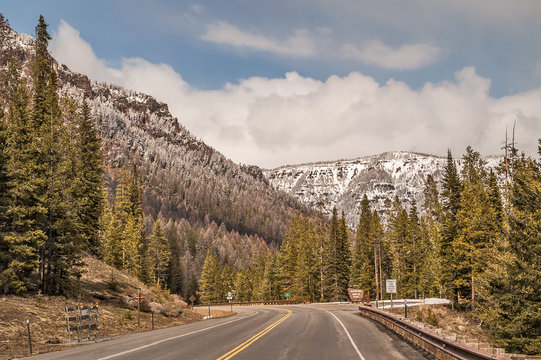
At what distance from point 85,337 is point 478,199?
3733 cm

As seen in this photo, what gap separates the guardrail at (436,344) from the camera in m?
9.76

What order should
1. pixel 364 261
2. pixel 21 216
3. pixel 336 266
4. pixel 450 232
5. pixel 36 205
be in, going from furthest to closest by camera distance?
1. pixel 364 261
2. pixel 336 266
3. pixel 450 232
4. pixel 36 205
5. pixel 21 216

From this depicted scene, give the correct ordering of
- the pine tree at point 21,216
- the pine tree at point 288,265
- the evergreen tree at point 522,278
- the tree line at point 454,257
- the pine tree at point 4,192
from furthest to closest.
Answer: the pine tree at point 288,265, the tree line at point 454,257, the pine tree at point 4,192, the pine tree at point 21,216, the evergreen tree at point 522,278

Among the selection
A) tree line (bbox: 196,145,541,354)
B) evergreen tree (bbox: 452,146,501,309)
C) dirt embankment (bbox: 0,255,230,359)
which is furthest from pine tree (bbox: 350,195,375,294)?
dirt embankment (bbox: 0,255,230,359)

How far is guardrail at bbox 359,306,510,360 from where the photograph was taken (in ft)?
32.0

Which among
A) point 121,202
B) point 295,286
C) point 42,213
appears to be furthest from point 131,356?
point 295,286

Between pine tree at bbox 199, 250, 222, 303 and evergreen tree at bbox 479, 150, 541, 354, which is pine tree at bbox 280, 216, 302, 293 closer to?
pine tree at bbox 199, 250, 222, 303

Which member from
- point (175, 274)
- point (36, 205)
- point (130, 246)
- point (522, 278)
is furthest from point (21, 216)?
point (175, 274)

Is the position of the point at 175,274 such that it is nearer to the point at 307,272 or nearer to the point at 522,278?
the point at 307,272

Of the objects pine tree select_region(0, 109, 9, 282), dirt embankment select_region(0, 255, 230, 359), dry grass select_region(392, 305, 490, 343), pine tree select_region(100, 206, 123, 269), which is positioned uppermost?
pine tree select_region(0, 109, 9, 282)

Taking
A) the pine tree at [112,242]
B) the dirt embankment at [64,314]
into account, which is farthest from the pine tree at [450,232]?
the pine tree at [112,242]

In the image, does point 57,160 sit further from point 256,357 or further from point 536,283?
point 536,283

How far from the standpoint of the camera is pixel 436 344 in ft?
44.1

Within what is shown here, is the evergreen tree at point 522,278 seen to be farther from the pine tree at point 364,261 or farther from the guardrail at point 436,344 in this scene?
the pine tree at point 364,261
